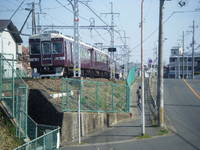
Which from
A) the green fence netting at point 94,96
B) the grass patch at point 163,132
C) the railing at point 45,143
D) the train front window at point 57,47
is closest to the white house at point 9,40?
the train front window at point 57,47

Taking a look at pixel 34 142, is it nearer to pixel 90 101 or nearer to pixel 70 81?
pixel 70 81

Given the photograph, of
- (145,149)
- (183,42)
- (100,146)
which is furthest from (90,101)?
(183,42)

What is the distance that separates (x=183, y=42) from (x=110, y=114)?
2461 inches

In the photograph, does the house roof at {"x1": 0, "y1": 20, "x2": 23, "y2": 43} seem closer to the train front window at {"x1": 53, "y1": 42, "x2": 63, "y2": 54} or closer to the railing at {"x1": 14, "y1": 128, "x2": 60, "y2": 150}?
the train front window at {"x1": 53, "y1": 42, "x2": 63, "y2": 54}

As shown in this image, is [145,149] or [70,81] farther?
[70,81]

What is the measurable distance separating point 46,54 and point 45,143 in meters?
13.5

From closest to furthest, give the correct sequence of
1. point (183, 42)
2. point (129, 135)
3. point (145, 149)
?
point (145, 149)
point (129, 135)
point (183, 42)

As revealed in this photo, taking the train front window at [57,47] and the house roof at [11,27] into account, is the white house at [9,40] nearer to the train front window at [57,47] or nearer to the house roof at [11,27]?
the house roof at [11,27]

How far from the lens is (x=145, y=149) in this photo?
46.6 ft

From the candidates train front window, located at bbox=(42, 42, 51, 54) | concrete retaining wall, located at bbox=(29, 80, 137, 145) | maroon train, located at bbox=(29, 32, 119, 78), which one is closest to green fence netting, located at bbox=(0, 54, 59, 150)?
concrete retaining wall, located at bbox=(29, 80, 137, 145)

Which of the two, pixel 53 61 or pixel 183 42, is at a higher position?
pixel 183 42

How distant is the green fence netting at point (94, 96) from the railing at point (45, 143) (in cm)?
381

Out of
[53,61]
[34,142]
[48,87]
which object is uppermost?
[53,61]

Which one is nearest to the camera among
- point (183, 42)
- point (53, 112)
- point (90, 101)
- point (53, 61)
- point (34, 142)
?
point (34, 142)
